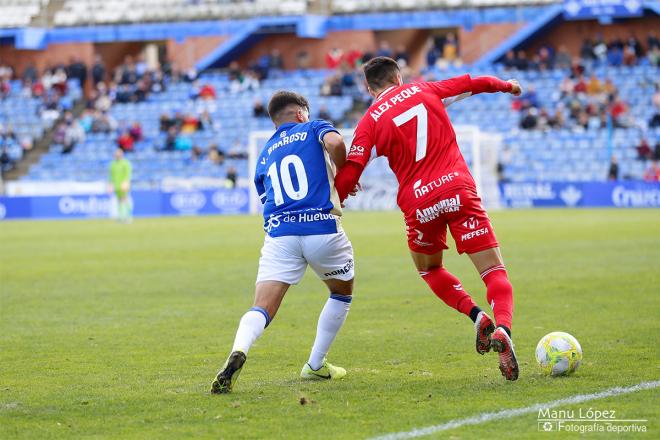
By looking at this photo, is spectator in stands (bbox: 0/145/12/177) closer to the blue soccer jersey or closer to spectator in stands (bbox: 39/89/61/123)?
spectator in stands (bbox: 39/89/61/123)

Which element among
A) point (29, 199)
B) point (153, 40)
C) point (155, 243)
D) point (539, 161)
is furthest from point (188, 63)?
point (155, 243)

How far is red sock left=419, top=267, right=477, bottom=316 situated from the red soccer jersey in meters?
0.73

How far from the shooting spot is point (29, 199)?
3938 centimetres

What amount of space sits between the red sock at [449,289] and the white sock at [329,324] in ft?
2.47

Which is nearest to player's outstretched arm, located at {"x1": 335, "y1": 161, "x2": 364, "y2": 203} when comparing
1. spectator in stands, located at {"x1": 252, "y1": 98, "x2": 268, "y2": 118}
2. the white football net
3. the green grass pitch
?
the green grass pitch

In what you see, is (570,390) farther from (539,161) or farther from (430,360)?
(539,161)

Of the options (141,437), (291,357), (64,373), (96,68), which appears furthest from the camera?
(96,68)

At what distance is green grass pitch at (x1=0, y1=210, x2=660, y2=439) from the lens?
641 centimetres

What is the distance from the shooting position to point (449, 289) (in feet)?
27.2

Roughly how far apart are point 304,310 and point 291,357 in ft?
10.9

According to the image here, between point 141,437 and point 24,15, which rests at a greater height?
point 24,15

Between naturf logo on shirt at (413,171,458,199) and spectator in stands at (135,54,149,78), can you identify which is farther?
spectator in stands at (135,54,149,78)

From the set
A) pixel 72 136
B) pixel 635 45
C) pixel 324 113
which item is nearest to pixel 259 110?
pixel 324 113

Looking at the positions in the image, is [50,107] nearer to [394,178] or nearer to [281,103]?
[394,178]
